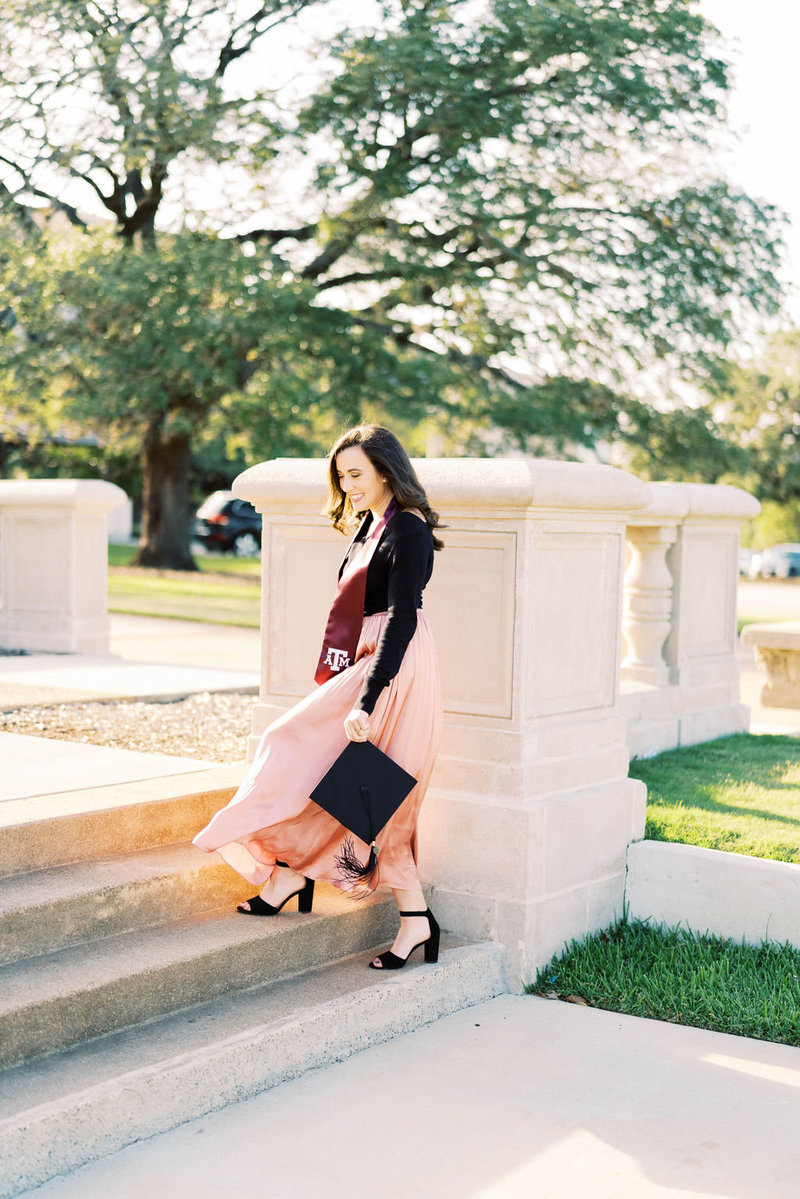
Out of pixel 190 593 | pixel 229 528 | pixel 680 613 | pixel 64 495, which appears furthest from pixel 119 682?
pixel 229 528

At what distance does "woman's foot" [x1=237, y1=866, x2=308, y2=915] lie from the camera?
4.75m

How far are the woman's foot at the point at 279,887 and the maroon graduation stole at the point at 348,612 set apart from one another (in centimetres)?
67

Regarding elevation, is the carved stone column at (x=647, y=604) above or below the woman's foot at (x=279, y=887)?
above

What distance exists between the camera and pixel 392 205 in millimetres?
22766

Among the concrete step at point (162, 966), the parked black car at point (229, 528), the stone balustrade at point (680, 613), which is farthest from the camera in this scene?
the parked black car at point (229, 528)

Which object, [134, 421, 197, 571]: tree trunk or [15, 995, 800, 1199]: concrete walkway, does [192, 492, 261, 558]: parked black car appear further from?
[15, 995, 800, 1199]: concrete walkway

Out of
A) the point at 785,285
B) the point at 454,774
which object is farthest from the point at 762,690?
the point at 785,285

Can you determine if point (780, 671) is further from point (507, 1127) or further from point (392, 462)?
point (507, 1127)

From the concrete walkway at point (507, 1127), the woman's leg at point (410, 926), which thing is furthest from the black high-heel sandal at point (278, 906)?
the concrete walkway at point (507, 1127)

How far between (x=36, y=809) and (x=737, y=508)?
15.0ft

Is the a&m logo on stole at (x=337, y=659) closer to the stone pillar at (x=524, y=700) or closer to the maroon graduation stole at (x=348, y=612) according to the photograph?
the maroon graduation stole at (x=348, y=612)

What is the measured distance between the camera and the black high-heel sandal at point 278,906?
475cm

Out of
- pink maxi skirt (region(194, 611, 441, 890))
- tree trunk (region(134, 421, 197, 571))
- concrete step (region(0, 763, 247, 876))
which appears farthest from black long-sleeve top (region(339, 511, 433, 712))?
tree trunk (region(134, 421, 197, 571))

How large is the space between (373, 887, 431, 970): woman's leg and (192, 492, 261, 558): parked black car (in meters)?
32.6
